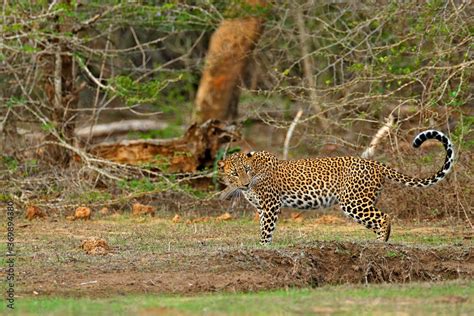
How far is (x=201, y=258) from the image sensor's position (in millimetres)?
11633

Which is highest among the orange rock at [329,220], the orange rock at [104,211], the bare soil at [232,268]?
the bare soil at [232,268]

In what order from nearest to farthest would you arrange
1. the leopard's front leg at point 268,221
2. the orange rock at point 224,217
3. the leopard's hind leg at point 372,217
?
the leopard's hind leg at point 372,217 < the leopard's front leg at point 268,221 < the orange rock at point 224,217

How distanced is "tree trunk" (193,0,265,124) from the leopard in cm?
628

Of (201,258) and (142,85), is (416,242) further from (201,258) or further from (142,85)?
(142,85)

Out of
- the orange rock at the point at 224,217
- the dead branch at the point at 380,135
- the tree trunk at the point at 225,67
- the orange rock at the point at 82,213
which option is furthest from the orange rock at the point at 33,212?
the tree trunk at the point at 225,67

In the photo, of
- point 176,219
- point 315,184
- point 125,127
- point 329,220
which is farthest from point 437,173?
point 125,127

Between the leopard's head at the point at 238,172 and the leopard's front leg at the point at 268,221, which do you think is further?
the leopard's head at the point at 238,172

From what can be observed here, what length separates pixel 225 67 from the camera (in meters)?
22.4

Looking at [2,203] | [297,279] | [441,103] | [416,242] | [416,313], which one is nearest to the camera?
[416,313]

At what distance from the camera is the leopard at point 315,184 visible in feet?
45.6

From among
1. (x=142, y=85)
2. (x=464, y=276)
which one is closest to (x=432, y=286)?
(x=464, y=276)

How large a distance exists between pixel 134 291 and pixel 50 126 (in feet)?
25.8

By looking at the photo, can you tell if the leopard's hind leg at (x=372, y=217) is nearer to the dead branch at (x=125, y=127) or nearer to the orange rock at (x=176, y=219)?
the orange rock at (x=176, y=219)

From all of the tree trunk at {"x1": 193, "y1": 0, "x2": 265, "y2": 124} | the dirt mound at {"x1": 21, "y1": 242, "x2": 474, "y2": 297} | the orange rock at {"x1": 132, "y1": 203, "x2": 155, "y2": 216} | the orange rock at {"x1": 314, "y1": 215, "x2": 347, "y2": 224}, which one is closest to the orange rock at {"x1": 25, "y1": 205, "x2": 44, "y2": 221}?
the orange rock at {"x1": 132, "y1": 203, "x2": 155, "y2": 216}
